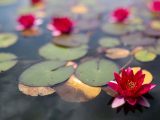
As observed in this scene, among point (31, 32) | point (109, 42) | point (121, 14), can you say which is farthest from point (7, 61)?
point (121, 14)

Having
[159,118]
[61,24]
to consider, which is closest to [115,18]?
[61,24]

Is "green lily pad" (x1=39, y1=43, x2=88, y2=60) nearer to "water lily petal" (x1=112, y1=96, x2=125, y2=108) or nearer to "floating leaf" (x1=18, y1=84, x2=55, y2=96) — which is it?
"floating leaf" (x1=18, y1=84, x2=55, y2=96)

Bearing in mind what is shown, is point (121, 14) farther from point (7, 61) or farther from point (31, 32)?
point (7, 61)

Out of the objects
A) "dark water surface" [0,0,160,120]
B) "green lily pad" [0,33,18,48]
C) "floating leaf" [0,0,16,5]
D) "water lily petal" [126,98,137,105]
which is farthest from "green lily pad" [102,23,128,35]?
"floating leaf" [0,0,16,5]

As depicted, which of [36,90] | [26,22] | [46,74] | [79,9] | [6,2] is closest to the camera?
[36,90]

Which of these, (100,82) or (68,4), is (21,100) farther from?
(68,4)

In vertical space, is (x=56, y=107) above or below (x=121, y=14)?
below

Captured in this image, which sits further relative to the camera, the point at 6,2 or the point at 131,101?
the point at 6,2
